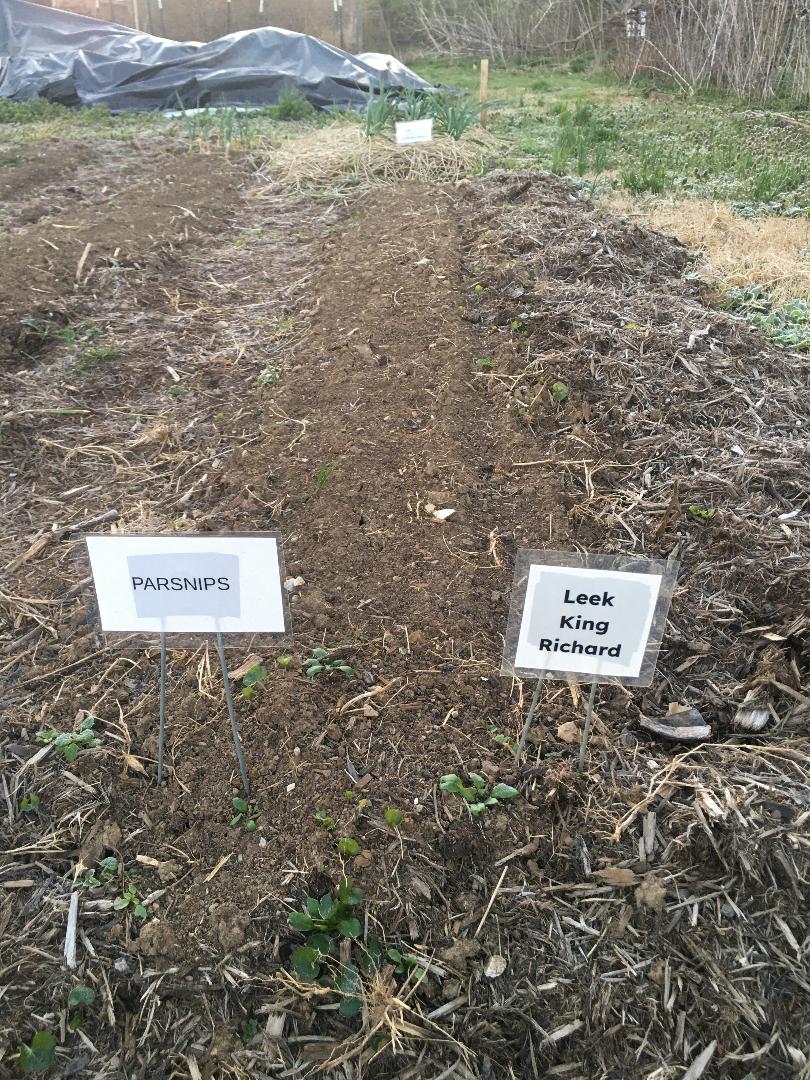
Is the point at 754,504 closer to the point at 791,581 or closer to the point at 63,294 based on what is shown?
the point at 791,581

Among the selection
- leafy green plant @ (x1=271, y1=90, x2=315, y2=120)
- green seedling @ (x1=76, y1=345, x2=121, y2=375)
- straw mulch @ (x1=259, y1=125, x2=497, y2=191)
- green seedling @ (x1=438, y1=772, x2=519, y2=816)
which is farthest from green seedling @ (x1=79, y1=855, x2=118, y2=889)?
leafy green plant @ (x1=271, y1=90, x2=315, y2=120)

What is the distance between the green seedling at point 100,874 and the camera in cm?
150

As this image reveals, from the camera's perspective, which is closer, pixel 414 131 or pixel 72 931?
pixel 72 931

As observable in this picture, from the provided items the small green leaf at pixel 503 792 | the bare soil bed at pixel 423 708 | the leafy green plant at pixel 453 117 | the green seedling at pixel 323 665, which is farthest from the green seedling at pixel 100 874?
the leafy green plant at pixel 453 117

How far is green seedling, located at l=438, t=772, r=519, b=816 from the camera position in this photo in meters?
1.58

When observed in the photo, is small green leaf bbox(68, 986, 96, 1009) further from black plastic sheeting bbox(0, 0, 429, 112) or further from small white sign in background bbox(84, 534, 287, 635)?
black plastic sheeting bbox(0, 0, 429, 112)

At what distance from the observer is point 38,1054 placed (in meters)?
1.25

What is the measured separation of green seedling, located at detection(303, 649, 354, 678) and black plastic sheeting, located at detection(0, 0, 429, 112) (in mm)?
9146

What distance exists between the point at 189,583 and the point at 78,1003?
769 mm

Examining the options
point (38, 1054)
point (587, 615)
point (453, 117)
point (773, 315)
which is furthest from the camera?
point (453, 117)

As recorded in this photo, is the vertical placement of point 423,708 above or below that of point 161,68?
below

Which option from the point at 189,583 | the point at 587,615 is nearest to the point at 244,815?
the point at 189,583

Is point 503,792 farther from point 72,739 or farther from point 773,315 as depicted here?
point 773,315

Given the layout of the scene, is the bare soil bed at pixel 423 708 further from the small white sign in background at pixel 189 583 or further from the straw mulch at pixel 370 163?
the straw mulch at pixel 370 163
